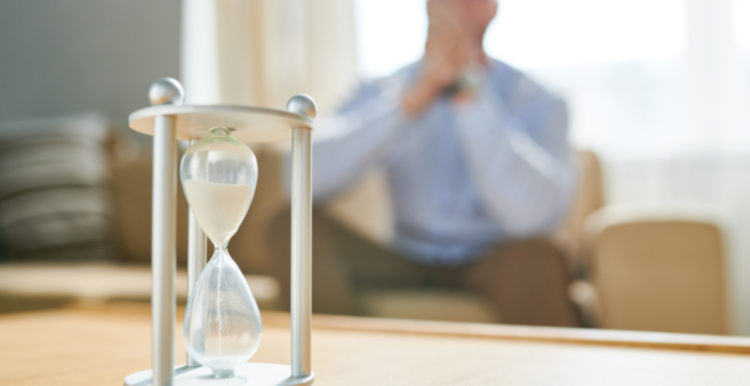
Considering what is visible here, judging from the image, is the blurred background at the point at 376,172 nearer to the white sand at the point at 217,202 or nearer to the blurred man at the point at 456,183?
the blurred man at the point at 456,183

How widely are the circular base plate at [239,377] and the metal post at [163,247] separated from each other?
1.4 inches

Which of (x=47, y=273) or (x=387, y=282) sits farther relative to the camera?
(x=47, y=273)

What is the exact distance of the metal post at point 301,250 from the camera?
396 millimetres

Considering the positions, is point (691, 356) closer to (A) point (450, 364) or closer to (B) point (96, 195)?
(A) point (450, 364)

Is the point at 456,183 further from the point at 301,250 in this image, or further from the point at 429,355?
the point at 301,250

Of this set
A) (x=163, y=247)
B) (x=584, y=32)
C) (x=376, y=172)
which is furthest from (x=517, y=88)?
(x=163, y=247)

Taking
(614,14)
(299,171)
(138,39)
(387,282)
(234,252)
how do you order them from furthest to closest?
(138,39) < (614,14) < (234,252) < (387,282) < (299,171)

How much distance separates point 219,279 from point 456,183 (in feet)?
4.38

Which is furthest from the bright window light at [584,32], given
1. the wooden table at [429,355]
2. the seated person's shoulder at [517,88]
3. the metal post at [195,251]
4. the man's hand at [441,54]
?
the metal post at [195,251]

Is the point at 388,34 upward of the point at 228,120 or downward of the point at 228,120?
upward

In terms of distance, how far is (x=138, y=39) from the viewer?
311cm

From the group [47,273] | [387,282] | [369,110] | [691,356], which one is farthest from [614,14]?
[47,273]

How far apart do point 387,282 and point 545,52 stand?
1.27 meters

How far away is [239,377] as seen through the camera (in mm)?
401
